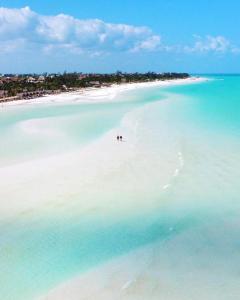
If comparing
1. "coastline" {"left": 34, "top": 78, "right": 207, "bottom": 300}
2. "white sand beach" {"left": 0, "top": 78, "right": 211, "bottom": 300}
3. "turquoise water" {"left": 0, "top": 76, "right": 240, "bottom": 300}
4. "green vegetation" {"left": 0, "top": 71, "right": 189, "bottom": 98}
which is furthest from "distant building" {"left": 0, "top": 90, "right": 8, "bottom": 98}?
"coastline" {"left": 34, "top": 78, "right": 207, "bottom": 300}

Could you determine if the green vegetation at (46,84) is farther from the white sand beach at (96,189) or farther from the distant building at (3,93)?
the white sand beach at (96,189)

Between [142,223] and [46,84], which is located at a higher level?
[46,84]

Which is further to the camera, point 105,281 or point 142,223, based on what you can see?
point 142,223

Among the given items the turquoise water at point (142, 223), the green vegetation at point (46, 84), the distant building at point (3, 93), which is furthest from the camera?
the green vegetation at point (46, 84)

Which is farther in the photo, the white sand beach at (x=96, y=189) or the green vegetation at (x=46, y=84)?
the green vegetation at (x=46, y=84)

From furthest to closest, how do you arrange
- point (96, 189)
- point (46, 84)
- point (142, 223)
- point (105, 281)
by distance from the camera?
point (46, 84) < point (96, 189) < point (142, 223) < point (105, 281)

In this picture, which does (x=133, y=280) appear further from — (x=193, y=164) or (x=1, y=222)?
(x=193, y=164)

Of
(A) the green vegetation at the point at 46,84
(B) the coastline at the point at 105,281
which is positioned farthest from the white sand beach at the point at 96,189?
(A) the green vegetation at the point at 46,84

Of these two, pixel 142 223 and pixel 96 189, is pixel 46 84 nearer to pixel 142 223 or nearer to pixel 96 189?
pixel 96 189

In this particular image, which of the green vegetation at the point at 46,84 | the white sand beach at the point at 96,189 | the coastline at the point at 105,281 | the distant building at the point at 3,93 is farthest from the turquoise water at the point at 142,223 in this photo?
the green vegetation at the point at 46,84

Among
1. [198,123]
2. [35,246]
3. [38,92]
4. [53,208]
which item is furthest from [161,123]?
[38,92]

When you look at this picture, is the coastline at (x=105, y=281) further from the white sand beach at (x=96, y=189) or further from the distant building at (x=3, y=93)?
the distant building at (x=3, y=93)

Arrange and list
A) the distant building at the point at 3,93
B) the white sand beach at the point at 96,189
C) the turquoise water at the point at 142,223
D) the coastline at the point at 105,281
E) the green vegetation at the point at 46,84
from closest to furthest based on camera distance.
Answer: the coastline at the point at 105,281
the white sand beach at the point at 96,189
the turquoise water at the point at 142,223
the distant building at the point at 3,93
the green vegetation at the point at 46,84

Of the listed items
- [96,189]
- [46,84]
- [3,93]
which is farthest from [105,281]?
[46,84]
